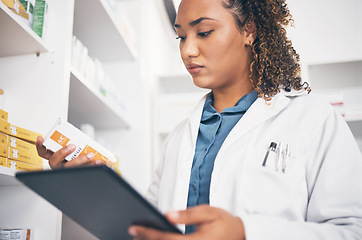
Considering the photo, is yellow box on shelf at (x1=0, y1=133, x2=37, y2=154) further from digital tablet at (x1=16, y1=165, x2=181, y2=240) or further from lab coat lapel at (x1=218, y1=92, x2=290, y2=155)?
lab coat lapel at (x1=218, y1=92, x2=290, y2=155)

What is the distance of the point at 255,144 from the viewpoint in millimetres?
1052

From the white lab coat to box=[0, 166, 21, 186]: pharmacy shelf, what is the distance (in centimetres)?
48

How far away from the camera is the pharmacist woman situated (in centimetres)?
88

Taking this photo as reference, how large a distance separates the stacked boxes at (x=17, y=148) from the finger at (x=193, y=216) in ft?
2.25

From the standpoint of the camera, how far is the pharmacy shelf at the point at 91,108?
1620 mm

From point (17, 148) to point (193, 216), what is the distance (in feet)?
2.53

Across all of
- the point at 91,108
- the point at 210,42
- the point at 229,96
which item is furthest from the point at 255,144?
the point at 91,108

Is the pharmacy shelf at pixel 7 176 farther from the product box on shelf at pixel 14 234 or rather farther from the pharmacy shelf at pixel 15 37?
the pharmacy shelf at pixel 15 37

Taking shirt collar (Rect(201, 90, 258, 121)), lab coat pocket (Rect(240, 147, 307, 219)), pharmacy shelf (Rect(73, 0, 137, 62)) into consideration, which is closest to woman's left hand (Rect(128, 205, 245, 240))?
lab coat pocket (Rect(240, 147, 307, 219))

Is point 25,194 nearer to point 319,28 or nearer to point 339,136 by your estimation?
point 339,136

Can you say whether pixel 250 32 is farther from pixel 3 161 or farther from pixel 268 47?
pixel 3 161

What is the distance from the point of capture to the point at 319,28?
250cm

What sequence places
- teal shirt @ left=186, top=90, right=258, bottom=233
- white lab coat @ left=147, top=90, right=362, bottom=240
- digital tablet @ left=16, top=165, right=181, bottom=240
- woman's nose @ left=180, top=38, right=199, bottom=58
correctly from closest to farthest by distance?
digital tablet @ left=16, top=165, right=181, bottom=240 < white lab coat @ left=147, top=90, right=362, bottom=240 < teal shirt @ left=186, top=90, right=258, bottom=233 < woman's nose @ left=180, top=38, right=199, bottom=58

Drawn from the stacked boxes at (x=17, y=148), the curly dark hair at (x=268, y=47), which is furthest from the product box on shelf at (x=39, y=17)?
the curly dark hair at (x=268, y=47)
